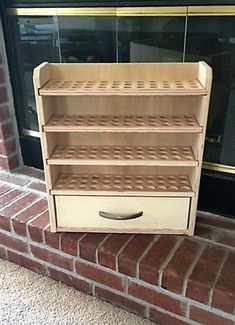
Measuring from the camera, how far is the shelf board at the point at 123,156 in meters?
1.02

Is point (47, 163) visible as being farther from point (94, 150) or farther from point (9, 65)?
point (9, 65)

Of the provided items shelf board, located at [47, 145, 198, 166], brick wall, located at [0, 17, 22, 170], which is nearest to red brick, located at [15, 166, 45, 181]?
brick wall, located at [0, 17, 22, 170]

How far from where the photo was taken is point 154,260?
101 centimetres

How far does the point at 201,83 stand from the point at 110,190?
16.5 inches

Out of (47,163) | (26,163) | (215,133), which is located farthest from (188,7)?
(26,163)

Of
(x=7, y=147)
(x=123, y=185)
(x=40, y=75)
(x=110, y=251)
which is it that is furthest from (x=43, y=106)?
(x=7, y=147)

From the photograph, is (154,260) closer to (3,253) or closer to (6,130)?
(3,253)

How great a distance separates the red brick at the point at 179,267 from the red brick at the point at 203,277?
23 millimetres

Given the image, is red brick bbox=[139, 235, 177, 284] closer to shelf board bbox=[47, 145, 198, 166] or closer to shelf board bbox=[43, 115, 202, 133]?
shelf board bbox=[47, 145, 198, 166]

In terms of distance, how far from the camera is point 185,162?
1.01 metres

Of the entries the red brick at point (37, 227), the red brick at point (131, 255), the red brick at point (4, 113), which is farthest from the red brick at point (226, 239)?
the red brick at point (4, 113)

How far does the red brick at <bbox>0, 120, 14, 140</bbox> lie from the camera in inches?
57.2

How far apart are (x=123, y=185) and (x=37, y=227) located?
1.08 ft

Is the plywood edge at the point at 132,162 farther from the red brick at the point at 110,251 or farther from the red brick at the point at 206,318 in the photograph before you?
the red brick at the point at 206,318
